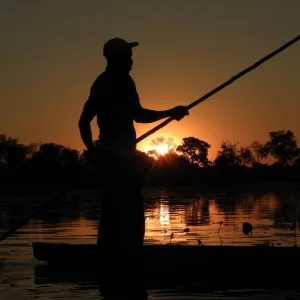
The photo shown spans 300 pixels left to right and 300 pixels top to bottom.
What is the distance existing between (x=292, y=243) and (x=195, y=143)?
108260 millimetres

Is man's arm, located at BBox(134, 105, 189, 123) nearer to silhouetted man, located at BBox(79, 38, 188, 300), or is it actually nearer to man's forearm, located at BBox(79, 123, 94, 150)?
silhouetted man, located at BBox(79, 38, 188, 300)

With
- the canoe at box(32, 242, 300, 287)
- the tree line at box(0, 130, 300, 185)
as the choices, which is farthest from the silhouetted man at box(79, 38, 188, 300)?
Answer: the tree line at box(0, 130, 300, 185)

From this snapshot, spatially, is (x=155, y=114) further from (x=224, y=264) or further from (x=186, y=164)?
(x=186, y=164)

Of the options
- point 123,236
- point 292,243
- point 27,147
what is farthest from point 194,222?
point 27,147

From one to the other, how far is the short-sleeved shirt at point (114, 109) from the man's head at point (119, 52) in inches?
3.4

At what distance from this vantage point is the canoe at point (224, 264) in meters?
8.76

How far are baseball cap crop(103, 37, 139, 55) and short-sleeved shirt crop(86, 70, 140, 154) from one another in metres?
0.19

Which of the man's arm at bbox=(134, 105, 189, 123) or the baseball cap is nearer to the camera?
the baseball cap

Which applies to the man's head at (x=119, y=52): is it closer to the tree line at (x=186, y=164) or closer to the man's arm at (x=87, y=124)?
the man's arm at (x=87, y=124)

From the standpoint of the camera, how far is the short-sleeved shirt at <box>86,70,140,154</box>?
22.2 ft

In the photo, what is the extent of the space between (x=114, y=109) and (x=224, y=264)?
306 centimetres

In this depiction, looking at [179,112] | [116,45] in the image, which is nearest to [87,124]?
[116,45]

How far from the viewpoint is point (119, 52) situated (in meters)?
6.84

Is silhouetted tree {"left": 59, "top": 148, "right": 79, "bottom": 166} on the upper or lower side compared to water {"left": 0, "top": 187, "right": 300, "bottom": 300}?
upper
